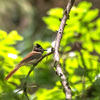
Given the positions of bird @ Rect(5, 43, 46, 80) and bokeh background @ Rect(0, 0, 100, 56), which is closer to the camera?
bird @ Rect(5, 43, 46, 80)

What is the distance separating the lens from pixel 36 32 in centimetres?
624

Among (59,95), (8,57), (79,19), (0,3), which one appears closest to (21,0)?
(0,3)

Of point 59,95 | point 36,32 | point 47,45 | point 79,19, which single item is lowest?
point 59,95

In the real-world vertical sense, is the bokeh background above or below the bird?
above

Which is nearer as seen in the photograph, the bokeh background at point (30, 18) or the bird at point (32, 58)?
the bird at point (32, 58)

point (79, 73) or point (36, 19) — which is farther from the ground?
point (36, 19)

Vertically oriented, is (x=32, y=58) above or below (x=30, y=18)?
below

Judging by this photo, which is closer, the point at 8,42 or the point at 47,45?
the point at 8,42

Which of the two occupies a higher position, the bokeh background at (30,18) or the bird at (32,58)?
the bokeh background at (30,18)

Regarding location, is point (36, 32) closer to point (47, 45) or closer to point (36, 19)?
point (36, 19)

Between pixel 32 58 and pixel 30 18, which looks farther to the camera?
pixel 30 18

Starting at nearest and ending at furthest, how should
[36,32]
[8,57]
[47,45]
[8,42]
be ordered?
[8,57] < [8,42] < [47,45] < [36,32]

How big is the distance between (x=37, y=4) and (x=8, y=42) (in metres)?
5.48

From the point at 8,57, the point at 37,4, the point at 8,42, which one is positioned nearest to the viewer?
the point at 8,57
